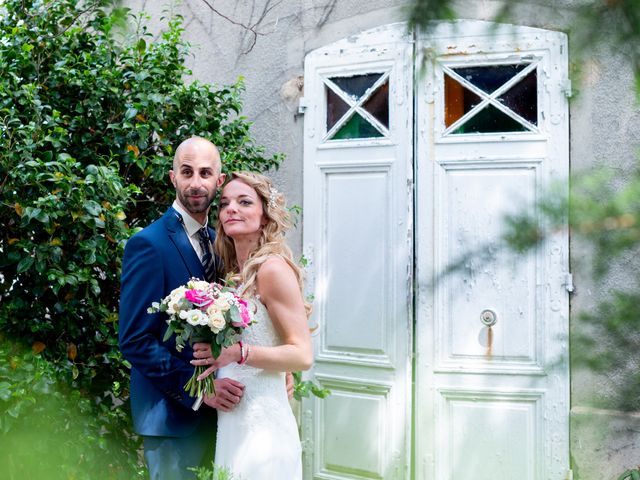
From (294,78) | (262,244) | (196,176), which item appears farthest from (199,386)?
(294,78)

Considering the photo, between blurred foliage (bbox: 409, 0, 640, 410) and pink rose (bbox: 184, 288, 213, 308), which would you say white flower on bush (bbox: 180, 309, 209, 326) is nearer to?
pink rose (bbox: 184, 288, 213, 308)

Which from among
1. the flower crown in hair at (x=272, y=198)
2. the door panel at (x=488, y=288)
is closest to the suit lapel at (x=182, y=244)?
the flower crown in hair at (x=272, y=198)

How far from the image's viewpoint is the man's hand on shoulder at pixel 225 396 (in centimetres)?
321

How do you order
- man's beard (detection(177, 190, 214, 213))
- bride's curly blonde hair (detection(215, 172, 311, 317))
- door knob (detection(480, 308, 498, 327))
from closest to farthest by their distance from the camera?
bride's curly blonde hair (detection(215, 172, 311, 317))
man's beard (detection(177, 190, 214, 213))
door knob (detection(480, 308, 498, 327))

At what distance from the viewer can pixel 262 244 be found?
3402mm

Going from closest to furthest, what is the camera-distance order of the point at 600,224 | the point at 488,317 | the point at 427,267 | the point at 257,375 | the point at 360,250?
the point at 600,224, the point at 257,375, the point at 488,317, the point at 427,267, the point at 360,250

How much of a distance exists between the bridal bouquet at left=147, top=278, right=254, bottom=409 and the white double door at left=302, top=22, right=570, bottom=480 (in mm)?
2056

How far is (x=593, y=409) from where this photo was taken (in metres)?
1.42

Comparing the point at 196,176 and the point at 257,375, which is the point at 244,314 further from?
the point at 196,176

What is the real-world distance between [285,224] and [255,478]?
1063 millimetres

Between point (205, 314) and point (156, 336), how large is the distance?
1.40 feet

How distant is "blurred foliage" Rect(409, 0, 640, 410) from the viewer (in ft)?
4.09

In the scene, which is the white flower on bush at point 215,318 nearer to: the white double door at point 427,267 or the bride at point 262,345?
the bride at point 262,345

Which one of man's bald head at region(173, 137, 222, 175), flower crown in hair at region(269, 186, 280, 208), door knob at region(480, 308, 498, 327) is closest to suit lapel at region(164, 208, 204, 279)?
man's bald head at region(173, 137, 222, 175)
